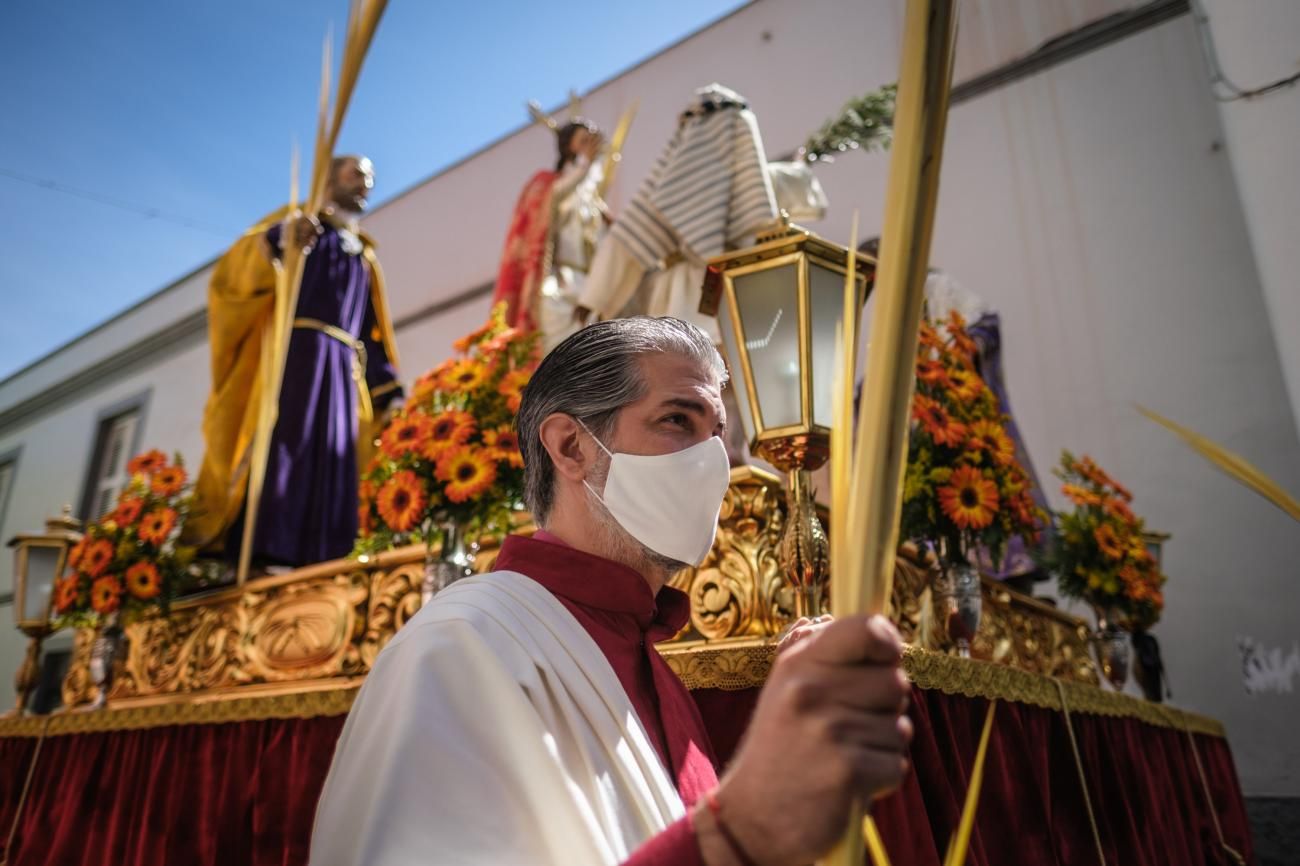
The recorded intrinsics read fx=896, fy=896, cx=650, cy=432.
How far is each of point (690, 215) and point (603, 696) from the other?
7.21ft

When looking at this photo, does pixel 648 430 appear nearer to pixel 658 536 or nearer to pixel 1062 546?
pixel 658 536

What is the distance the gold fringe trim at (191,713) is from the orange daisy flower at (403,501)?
1.34 feet

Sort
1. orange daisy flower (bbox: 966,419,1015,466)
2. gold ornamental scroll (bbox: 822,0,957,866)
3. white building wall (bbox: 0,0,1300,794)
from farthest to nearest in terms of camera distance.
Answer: white building wall (bbox: 0,0,1300,794), orange daisy flower (bbox: 966,419,1015,466), gold ornamental scroll (bbox: 822,0,957,866)

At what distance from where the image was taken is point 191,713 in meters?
2.40

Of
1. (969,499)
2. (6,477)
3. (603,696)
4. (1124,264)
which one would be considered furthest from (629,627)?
(6,477)

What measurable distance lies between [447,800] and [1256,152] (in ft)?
9.98

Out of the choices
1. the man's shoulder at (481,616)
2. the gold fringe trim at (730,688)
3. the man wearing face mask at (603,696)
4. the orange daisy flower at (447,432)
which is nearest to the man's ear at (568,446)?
the man wearing face mask at (603,696)

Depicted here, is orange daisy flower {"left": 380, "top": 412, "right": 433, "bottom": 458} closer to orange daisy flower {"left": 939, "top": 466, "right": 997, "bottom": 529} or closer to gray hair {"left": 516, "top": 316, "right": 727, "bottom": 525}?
gray hair {"left": 516, "top": 316, "right": 727, "bottom": 525}

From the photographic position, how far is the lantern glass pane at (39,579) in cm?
325

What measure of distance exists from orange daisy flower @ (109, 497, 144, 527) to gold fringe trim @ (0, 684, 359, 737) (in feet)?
1.98

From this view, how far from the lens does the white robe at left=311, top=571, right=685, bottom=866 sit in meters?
0.77

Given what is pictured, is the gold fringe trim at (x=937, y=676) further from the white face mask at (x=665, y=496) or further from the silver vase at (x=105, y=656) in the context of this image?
the silver vase at (x=105, y=656)

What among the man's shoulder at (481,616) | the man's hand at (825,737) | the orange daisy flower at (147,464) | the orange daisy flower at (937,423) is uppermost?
the orange daisy flower at (147,464)

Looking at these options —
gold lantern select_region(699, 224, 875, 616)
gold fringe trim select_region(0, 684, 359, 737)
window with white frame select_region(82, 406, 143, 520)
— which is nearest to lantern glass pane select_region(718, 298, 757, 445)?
gold lantern select_region(699, 224, 875, 616)
